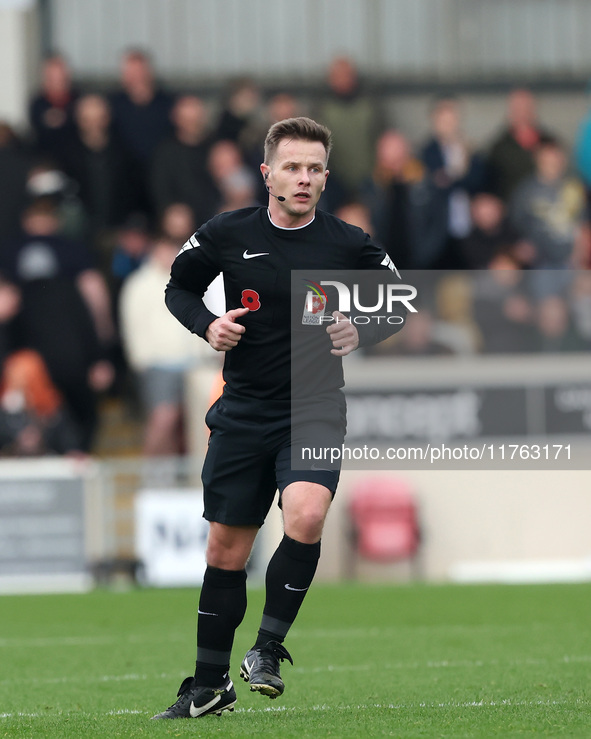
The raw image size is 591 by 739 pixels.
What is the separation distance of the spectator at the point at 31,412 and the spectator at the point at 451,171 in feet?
13.0

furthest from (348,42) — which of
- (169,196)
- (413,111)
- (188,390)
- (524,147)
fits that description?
(188,390)

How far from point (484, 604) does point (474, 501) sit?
3.10 metres

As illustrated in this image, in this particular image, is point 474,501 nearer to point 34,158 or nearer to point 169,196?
point 169,196

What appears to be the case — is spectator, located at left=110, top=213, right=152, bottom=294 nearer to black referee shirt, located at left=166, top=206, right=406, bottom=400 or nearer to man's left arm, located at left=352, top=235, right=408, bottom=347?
man's left arm, located at left=352, top=235, right=408, bottom=347

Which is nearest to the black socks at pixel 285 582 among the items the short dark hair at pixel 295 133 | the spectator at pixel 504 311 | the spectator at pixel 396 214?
the short dark hair at pixel 295 133

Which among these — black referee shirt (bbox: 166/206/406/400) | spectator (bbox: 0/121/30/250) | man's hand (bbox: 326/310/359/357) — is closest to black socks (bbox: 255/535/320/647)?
black referee shirt (bbox: 166/206/406/400)

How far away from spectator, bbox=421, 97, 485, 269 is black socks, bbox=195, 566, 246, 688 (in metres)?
9.28

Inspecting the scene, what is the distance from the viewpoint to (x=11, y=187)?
1451 cm

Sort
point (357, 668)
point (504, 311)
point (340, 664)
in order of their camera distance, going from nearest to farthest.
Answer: point (357, 668), point (340, 664), point (504, 311)

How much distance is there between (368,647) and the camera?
8961 mm

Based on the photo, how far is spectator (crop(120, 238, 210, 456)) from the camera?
14.1 metres

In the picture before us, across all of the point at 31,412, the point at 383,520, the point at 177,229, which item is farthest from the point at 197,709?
the point at 383,520

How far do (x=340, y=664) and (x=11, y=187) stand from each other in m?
7.77

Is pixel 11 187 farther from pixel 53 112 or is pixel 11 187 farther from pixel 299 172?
pixel 299 172
